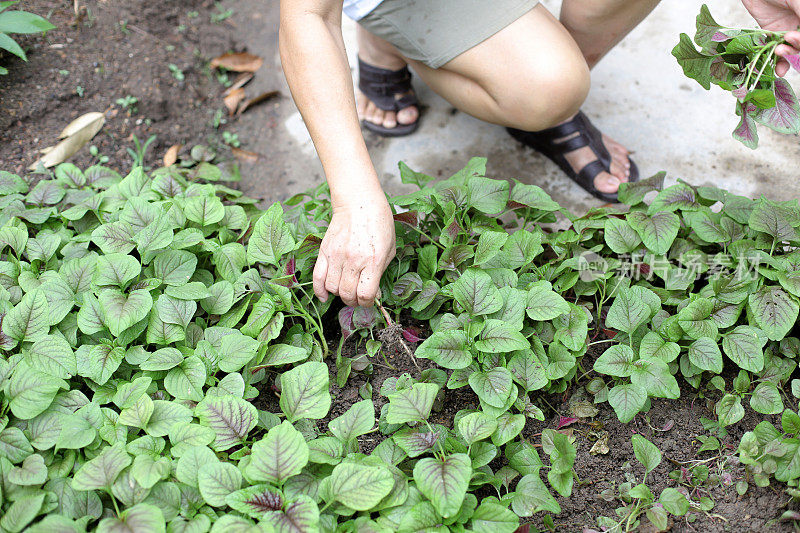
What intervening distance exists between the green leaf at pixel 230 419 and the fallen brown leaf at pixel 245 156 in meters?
1.40

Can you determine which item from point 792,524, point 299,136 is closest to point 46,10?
point 299,136

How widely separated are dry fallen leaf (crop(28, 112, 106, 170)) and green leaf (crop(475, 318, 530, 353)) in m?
1.75

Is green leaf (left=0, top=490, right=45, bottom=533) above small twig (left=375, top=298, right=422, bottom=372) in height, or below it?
above

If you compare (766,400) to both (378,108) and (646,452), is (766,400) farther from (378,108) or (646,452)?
(378,108)

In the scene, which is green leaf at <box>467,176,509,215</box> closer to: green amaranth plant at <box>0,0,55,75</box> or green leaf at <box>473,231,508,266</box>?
green leaf at <box>473,231,508,266</box>

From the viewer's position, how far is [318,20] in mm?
1652

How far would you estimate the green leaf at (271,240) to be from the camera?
165 centimetres

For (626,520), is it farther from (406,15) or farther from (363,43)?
(363,43)

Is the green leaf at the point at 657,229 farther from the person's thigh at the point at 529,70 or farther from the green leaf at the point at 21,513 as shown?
the green leaf at the point at 21,513

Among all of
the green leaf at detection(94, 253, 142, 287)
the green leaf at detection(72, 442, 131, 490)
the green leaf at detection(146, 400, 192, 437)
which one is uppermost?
the green leaf at detection(94, 253, 142, 287)

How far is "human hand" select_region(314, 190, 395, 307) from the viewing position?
152cm

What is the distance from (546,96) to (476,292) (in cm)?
80

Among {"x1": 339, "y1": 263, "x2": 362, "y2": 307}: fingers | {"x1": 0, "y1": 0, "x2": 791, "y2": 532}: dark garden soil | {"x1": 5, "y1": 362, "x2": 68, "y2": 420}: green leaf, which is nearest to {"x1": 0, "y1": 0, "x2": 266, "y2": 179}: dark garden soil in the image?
{"x1": 0, "y1": 0, "x2": 791, "y2": 532}: dark garden soil

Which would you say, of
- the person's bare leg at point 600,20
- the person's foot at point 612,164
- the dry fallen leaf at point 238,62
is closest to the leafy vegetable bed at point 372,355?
the person's foot at point 612,164
